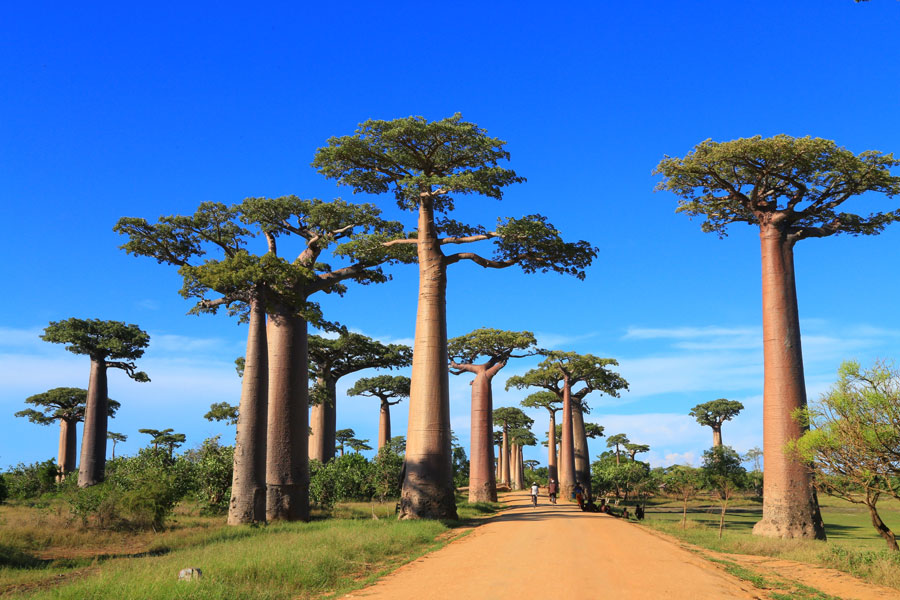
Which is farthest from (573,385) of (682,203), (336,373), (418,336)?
(418,336)

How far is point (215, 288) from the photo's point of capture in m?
20.6

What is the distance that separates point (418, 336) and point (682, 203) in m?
11.7

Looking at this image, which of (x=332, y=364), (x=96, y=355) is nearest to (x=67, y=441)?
(x=96, y=355)

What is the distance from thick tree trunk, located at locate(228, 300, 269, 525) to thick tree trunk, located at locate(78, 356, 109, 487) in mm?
18882

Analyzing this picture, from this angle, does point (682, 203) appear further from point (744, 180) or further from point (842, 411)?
point (842, 411)

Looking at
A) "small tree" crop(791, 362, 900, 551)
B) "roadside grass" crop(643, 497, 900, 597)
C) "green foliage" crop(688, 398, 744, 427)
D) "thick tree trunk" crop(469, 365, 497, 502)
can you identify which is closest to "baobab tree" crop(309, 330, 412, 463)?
"thick tree trunk" crop(469, 365, 497, 502)

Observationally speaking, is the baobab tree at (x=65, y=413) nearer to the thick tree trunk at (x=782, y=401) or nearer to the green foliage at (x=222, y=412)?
the green foliage at (x=222, y=412)

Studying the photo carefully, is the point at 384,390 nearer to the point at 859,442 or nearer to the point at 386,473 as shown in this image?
the point at 386,473

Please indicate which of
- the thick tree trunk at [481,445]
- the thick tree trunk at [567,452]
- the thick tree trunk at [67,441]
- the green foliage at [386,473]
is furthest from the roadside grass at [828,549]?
the thick tree trunk at [67,441]

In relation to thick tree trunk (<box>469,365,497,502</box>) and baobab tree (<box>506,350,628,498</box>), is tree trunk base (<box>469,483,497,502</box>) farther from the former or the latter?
baobab tree (<box>506,350,628,498</box>)

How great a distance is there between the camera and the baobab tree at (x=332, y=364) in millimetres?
36375

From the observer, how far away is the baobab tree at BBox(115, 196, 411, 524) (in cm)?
1984

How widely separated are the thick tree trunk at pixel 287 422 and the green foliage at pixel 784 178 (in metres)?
14.9

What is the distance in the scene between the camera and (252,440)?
19625mm
